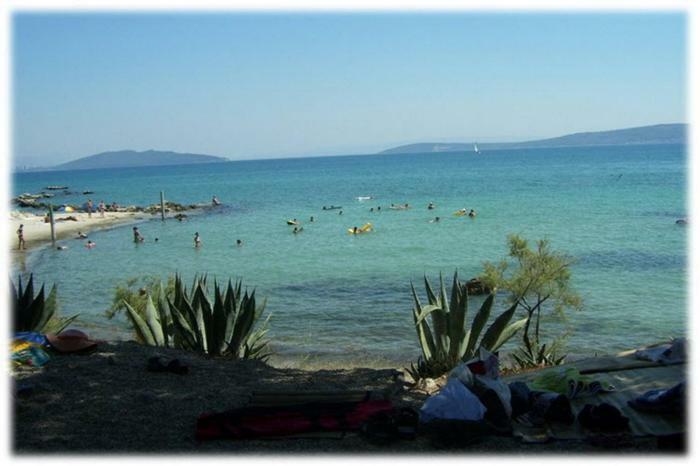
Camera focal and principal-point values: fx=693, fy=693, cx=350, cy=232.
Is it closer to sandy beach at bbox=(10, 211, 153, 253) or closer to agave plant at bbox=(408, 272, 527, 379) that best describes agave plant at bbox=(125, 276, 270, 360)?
agave plant at bbox=(408, 272, 527, 379)

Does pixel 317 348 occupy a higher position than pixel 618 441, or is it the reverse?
pixel 618 441

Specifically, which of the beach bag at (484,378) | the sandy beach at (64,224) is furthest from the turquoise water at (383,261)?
the beach bag at (484,378)

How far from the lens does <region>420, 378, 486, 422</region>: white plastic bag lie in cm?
491

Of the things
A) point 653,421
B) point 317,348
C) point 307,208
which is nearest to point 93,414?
point 653,421

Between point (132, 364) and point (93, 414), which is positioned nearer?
point (93, 414)

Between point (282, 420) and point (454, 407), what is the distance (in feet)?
4.12

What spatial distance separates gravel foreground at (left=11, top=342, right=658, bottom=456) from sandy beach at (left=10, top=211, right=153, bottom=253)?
2388 cm

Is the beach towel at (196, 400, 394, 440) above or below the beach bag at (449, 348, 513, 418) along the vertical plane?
below

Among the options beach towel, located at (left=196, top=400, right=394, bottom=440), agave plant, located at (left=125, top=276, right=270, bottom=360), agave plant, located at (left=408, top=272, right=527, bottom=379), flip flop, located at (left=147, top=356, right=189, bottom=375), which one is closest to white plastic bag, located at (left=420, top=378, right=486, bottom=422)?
beach towel, located at (left=196, top=400, right=394, bottom=440)

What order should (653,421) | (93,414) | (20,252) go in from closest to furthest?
(653,421)
(93,414)
(20,252)

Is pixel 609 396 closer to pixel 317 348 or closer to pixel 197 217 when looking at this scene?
pixel 317 348

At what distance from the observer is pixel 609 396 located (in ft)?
18.7

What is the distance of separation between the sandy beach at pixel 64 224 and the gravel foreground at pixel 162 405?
23.9 metres

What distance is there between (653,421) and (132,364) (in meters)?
4.85
